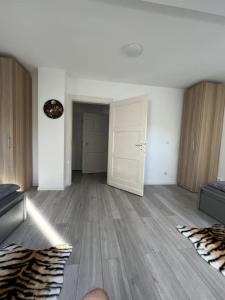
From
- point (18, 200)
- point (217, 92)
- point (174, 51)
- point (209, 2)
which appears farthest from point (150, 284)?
point (217, 92)

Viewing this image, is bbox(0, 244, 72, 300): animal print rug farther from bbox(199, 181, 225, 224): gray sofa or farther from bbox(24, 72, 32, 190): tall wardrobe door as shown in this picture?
bbox(199, 181, 225, 224): gray sofa

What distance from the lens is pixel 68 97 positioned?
3396 millimetres

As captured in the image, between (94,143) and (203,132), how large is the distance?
3.06 m

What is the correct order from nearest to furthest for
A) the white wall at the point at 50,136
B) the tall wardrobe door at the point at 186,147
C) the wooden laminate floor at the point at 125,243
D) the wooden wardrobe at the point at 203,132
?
the wooden laminate floor at the point at 125,243 → the white wall at the point at 50,136 → the wooden wardrobe at the point at 203,132 → the tall wardrobe door at the point at 186,147

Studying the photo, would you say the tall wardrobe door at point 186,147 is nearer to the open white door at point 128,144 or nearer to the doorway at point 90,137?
the open white door at point 128,144

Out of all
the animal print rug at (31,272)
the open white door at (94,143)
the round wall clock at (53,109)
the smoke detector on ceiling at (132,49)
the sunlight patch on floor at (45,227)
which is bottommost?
the sunlight patch on floor at (45,227)

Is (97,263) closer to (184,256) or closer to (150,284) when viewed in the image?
(150,284)

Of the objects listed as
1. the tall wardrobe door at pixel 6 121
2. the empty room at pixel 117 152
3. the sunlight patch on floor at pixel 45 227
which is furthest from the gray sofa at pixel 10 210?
the tall wardrobe door at pixel 6 121

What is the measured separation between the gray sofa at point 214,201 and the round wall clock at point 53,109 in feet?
9.79

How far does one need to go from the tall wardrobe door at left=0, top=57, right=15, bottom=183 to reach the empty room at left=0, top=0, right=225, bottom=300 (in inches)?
0.7

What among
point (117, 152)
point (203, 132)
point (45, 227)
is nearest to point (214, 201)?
point (203, 132)

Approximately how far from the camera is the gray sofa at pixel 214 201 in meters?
2.14

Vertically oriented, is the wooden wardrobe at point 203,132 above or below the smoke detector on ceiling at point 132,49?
below

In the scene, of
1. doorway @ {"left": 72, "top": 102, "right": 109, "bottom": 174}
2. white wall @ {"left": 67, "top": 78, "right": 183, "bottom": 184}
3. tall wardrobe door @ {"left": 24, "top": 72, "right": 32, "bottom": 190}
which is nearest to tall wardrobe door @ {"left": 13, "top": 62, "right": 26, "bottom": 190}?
tall wardrobe door @ {"left": 24, "top": 72, "right": 32, "bottom": 190}
